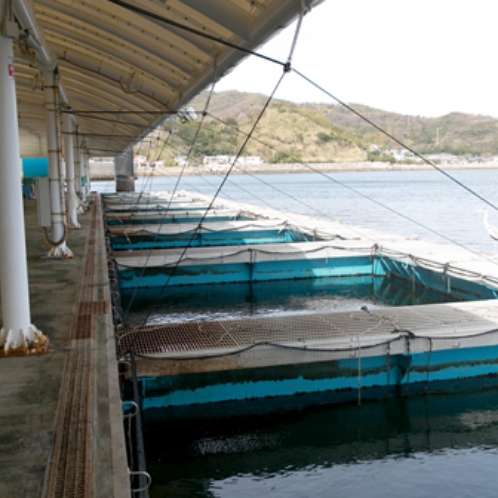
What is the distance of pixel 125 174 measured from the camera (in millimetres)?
50781

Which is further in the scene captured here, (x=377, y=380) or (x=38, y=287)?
(x=38, y=287)

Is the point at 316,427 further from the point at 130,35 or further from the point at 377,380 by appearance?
the point at 130,35

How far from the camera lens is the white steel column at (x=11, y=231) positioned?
17.0 ft

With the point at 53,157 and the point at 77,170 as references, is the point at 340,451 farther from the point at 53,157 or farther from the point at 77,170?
the point at 77,170

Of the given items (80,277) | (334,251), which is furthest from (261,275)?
(80,277)

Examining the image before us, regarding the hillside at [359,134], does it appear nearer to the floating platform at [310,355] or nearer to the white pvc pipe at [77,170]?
the white pvc pipe at [77,170]

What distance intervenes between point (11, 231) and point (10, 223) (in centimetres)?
7

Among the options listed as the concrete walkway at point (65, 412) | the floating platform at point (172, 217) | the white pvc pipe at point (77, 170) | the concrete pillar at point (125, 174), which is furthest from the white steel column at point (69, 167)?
the concrete pillar at point (125, 174)

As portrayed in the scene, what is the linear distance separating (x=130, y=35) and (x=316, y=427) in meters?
5.42

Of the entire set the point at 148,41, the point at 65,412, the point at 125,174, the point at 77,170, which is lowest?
the point at 65,412

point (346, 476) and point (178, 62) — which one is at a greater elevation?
point (178, 62)

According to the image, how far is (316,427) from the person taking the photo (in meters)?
7.14

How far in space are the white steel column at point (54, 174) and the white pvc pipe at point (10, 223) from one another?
17.2 ft

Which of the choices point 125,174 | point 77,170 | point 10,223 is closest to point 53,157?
point 10,223
